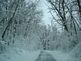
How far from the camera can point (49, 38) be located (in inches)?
2810

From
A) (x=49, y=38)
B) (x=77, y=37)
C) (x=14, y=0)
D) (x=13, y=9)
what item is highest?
(x=14, y=0)

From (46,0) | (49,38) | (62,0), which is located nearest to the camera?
(62,0)

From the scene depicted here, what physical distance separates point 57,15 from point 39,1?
427 centimetres

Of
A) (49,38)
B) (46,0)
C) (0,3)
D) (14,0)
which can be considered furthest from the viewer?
(49,38)

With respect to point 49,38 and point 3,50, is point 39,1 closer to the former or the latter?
point 3,50

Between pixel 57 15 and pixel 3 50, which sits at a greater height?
pixel 57 15

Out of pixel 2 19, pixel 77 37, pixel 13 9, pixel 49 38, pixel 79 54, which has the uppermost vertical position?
pixel 13 9

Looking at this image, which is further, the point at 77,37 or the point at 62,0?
the point at 62,0

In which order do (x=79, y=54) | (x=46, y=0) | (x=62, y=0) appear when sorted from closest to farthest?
1. (x=79, y=54)
2. (x=62, y=0)
3. (x=46, y=0)

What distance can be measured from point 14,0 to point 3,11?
1.94m

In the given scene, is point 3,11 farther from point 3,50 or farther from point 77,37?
point 77,37

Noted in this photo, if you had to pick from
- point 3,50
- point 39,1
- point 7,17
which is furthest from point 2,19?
point 39,1

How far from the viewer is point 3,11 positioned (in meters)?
16.5

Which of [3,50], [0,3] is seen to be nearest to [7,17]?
[0,3]
